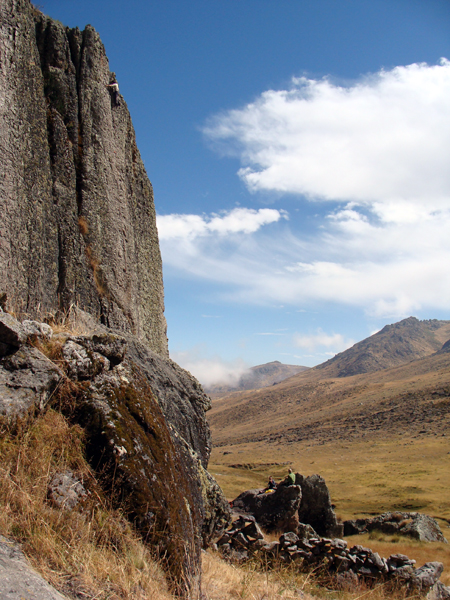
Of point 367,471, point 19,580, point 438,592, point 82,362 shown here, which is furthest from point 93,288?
point 367,471

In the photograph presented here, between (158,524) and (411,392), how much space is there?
85.8 meters

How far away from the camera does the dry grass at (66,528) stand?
3.31 metres

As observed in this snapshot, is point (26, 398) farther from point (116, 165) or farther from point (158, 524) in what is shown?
point (116, 165)

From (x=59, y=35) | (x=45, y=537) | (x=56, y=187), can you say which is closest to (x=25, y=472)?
(x=45, y=537)

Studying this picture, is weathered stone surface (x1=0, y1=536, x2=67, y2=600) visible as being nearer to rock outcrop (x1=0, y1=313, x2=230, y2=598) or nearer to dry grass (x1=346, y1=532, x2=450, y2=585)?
rock outcrop (x1=0, y1=313, x2=230, y2=598)

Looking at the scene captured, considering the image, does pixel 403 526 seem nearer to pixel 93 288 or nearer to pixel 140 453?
pixel 93 288

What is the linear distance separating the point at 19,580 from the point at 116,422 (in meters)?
1.92

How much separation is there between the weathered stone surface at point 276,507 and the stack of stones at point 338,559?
15.1 feet

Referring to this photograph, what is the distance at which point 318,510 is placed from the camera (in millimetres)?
19375

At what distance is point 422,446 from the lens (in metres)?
49.0

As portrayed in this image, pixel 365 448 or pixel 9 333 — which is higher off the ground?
pixel 9 333

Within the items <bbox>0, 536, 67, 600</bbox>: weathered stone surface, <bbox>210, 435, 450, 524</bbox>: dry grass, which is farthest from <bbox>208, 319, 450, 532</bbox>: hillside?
<bbox>0, 536, 67, 600</bbox>: weathered stone surface

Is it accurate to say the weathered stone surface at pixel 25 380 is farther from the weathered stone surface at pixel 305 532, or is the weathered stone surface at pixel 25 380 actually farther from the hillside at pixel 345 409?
the hillside at pixel 345 409

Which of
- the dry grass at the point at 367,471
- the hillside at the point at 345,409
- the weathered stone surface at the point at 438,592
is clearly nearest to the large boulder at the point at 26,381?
the weathered stone surface at the point at 438,592
